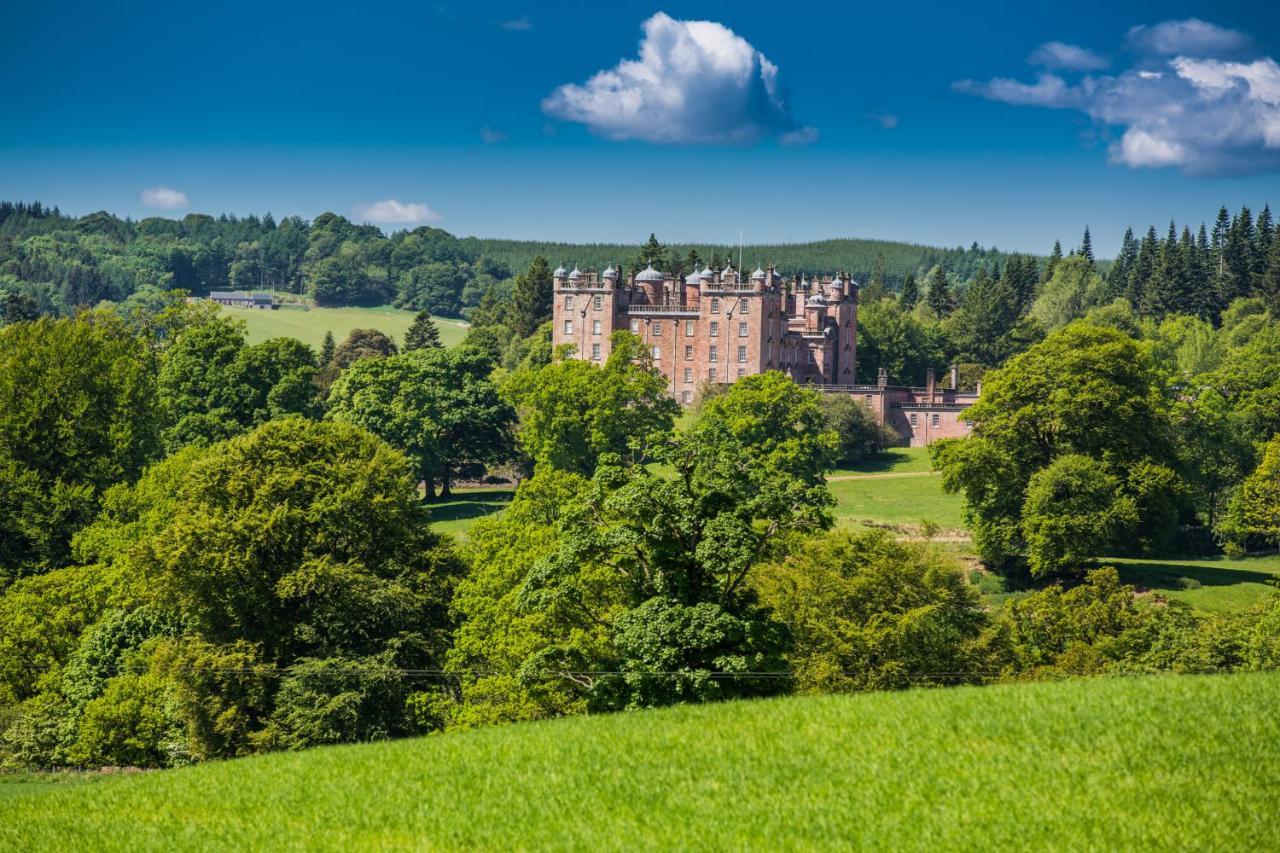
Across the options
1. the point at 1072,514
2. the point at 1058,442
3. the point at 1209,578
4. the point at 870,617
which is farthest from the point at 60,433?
the point at 1209,578

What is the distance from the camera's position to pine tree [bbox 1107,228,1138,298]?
14450cm

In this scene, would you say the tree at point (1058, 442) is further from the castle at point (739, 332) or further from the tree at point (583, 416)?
the castle at point (739, 332)

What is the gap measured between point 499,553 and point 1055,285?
113 metres

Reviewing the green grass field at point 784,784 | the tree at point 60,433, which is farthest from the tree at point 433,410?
the green grass field at point 784,784

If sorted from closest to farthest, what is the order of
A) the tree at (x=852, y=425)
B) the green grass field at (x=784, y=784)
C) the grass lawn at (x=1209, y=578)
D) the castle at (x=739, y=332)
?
the green grass field at (x=784, y=784) → the grass lawn at (x=1209, y=578) → the tree at (x=852, y=425) → the castle at (x=739, y=332)

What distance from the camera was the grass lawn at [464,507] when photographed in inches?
3000

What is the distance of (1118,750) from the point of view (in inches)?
859

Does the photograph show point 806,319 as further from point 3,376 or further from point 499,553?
point 499,553

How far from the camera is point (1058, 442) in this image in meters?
64.1

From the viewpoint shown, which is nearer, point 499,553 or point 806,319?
point 499,553

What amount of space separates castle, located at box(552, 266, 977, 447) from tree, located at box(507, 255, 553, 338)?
14.3 metres

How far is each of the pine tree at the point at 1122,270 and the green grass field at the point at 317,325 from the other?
68.4 meters

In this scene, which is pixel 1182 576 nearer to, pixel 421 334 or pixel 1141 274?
pixel 421 334

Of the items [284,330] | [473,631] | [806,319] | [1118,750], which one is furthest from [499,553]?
[284,330]
